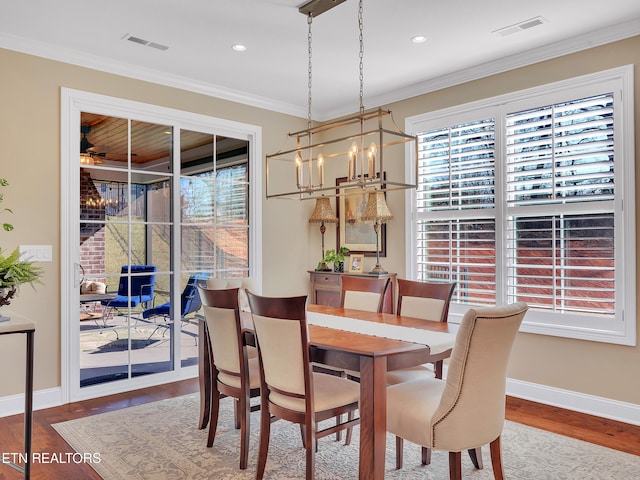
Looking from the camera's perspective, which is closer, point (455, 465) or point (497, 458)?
point (455, 465)

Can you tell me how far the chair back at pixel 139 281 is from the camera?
418 centimetres

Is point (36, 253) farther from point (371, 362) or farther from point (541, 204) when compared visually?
point (541, 204)

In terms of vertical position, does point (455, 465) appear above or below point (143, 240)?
below

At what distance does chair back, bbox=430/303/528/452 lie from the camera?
6.67 ft

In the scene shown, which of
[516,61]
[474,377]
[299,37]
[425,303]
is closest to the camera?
[474,377]

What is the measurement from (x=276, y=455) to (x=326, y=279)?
2479 millimetres

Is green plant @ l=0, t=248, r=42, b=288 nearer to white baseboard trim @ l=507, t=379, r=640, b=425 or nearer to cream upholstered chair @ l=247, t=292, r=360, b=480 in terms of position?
cream upholstered chair @ l=247, t=292, r=360, b=480

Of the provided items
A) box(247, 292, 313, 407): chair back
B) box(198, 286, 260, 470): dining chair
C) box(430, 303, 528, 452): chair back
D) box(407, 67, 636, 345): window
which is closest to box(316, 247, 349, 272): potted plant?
box(407, 67, 636, 345): window

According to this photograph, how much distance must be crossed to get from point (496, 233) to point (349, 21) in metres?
2.09

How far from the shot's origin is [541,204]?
3832mm

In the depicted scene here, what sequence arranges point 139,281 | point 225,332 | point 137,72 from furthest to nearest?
point 139,281 → point 137,72 → point 225,332

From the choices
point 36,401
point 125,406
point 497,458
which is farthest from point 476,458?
point 36,401

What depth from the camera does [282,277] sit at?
5.31m

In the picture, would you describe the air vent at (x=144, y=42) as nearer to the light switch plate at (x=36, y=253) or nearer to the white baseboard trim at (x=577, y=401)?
the light switch plate at (x=36, y=253)
